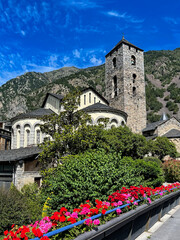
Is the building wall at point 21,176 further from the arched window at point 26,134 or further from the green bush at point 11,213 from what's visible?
the arched window at point 26,134

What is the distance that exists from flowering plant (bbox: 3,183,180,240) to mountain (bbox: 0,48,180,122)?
7330 centimetres

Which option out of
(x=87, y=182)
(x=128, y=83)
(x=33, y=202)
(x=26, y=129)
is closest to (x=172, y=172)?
(x=33, y=202)

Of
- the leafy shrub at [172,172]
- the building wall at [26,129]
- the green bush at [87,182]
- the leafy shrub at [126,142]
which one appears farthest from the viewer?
the building wall at [26,129]

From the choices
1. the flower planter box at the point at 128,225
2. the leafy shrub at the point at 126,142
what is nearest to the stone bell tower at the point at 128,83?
the leafy shrub at the point at 126,142

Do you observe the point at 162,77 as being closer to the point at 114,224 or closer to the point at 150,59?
the point at 150,59

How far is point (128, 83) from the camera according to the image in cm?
3338

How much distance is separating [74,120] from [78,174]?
22.5 ft

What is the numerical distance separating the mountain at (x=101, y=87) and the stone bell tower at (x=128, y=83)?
43508mm

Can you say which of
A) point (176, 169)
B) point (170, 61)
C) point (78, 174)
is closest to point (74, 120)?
point (78, 174)

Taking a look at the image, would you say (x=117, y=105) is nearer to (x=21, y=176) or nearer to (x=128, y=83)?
(x=128, y=83)

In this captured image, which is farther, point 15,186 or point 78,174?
point 15,186

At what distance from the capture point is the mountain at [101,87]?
85500 mm

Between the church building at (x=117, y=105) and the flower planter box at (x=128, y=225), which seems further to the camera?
the church building at (x=117, y=105)

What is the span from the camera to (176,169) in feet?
55.4
